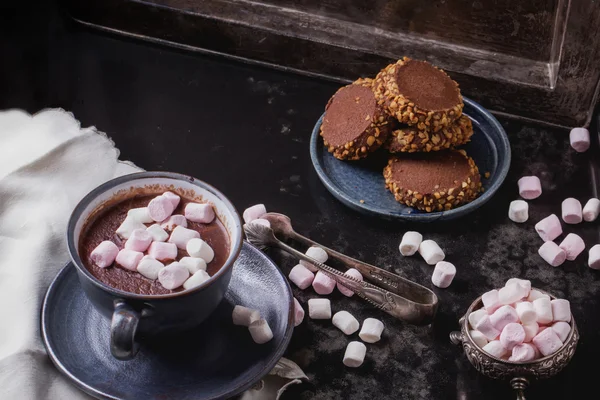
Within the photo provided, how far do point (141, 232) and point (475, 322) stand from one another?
599 mm

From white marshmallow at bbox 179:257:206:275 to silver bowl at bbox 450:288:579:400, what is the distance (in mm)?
479

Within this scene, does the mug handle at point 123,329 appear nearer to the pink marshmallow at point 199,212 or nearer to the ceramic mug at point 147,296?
the ceramic mug at point 147,296

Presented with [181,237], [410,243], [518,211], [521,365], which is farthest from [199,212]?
[518,211]

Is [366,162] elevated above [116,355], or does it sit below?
below

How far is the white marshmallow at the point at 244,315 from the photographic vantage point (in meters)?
1.30

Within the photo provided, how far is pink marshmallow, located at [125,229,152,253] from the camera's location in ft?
4.10

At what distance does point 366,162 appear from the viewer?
1.80 m

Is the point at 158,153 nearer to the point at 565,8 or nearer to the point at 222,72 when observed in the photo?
the point at 222,72

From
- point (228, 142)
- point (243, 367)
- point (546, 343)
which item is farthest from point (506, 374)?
point (228, 142)

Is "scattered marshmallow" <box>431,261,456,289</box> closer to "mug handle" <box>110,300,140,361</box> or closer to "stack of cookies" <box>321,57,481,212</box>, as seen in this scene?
"stack of cookies" <box>321,57,481,212</box>

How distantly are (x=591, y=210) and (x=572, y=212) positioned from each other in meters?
0.04

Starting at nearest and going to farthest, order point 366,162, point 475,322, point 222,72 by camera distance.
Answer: point 475,322
point 366,162
point 222,72

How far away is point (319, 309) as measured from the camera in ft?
4.80

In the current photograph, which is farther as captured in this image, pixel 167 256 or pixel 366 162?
pixel 366 162
